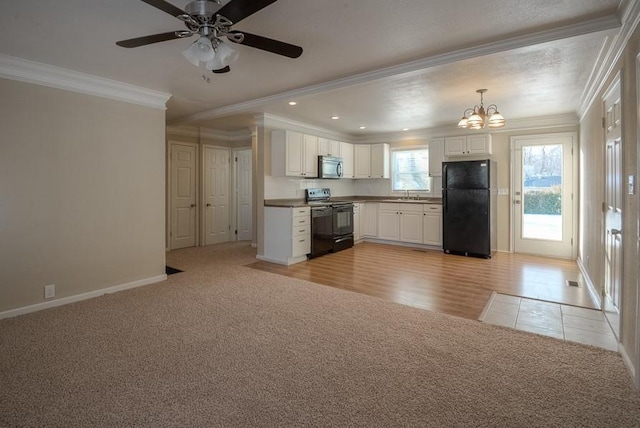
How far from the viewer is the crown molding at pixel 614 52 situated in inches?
85.7

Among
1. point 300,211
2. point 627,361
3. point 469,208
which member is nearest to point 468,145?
point 469,208

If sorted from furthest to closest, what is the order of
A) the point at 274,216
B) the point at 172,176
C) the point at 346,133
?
the point at 346,133 < the point at 172,176 < the point at 274,216

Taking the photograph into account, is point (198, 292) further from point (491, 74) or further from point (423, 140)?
point (423, 140)

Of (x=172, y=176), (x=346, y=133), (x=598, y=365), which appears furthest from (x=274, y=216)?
(x=598, y=365)

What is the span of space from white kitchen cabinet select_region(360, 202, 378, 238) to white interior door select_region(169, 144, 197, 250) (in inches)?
141

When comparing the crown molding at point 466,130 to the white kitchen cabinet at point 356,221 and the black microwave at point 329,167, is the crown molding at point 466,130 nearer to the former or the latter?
the black microwave at point 329,167

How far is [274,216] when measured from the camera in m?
5.38

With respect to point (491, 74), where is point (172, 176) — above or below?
below

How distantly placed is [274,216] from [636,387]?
4.45 metres

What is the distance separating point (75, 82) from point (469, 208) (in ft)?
19.4

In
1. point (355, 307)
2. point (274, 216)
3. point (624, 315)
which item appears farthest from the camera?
point (274, 216)

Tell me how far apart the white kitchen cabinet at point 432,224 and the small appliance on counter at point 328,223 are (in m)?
1.45

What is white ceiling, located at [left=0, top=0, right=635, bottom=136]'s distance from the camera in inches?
92.1

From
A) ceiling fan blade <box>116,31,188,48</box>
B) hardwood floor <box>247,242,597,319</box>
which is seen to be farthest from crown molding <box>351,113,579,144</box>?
ceiling fan blade <box>116,31,188,48</box>
